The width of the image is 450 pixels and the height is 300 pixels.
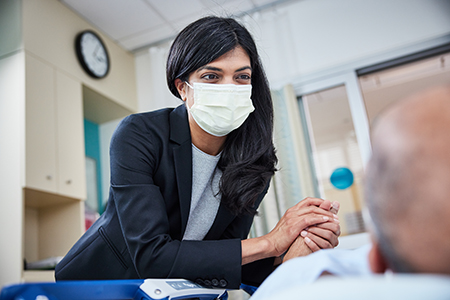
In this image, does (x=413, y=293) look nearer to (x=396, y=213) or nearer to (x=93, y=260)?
(x=396, y=213)

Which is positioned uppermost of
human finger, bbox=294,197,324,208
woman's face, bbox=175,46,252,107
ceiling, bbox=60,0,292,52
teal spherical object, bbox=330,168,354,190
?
ceiling, bbox=60,0,292,52

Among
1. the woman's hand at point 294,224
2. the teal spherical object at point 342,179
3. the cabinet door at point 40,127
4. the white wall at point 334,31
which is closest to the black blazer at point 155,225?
the woman's hand at point 294,224

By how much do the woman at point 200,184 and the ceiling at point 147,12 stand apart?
2.01 metres

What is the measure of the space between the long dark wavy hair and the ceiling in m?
1.98

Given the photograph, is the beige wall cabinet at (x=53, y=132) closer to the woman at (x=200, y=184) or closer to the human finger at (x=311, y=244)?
the woman at (x=200, y=184)

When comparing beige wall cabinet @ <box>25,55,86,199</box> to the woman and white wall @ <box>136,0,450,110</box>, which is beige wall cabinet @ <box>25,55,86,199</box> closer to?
white wall @ <box>136,0,450,110</box>

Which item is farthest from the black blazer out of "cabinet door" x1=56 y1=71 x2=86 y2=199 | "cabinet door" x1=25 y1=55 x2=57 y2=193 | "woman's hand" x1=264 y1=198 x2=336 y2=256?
"cabinet door" x1=56 y1=71 x2=86 y2=199

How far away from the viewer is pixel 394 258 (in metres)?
0.33

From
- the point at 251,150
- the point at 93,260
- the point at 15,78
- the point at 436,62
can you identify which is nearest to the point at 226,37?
the point at 251,150

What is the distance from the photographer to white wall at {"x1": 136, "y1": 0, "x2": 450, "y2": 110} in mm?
3066

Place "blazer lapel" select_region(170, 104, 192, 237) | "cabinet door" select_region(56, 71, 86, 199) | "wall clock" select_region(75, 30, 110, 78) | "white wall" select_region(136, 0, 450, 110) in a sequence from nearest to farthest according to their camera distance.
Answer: "blazer lapel" select_region(170, 104, 192, 237)
"cabinet door" select_region(56, 71, 86, 199)
"white wall" select_region(136, 0, 450, 110)
"wall clock" select_region(75, 30, 110, 78)

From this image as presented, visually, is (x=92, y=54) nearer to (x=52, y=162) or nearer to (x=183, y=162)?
(x=52, y=162)

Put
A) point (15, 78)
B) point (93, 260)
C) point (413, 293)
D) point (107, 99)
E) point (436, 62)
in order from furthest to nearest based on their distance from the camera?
point (436, 62) → point (107, 99) → point (15, 78) → point (93, 260) → point (413, 293)

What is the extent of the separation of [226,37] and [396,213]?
947mm
